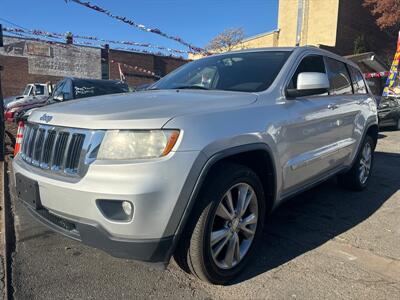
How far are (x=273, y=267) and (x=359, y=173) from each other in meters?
2.65

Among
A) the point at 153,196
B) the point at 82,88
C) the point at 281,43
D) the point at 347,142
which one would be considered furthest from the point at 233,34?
the point at 153,196

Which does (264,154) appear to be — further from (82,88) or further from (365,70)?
(365,70)

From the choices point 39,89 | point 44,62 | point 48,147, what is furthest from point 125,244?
point 44,62

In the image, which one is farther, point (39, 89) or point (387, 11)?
point (387, 11)

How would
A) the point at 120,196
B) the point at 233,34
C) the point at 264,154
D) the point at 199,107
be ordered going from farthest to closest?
the point at 233,34, the point at 264,154, the point at 199,107, the point at 120,196

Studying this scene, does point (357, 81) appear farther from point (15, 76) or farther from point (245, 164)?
point (15, 76)

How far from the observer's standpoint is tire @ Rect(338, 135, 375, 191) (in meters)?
5.22

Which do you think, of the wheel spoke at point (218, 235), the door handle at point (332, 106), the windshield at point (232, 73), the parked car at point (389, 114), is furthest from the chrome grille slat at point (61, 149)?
the parked car at point (389, 114)

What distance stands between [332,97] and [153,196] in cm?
274

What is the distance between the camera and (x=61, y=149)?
2.68m

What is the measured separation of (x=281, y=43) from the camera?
30.4 metres

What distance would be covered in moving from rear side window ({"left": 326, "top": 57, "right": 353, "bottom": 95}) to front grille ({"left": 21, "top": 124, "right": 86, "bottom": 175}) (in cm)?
286

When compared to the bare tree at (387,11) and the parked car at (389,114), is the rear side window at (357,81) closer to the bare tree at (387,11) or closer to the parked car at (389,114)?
the parked car at (389,114)

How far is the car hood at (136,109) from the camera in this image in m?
2.49
